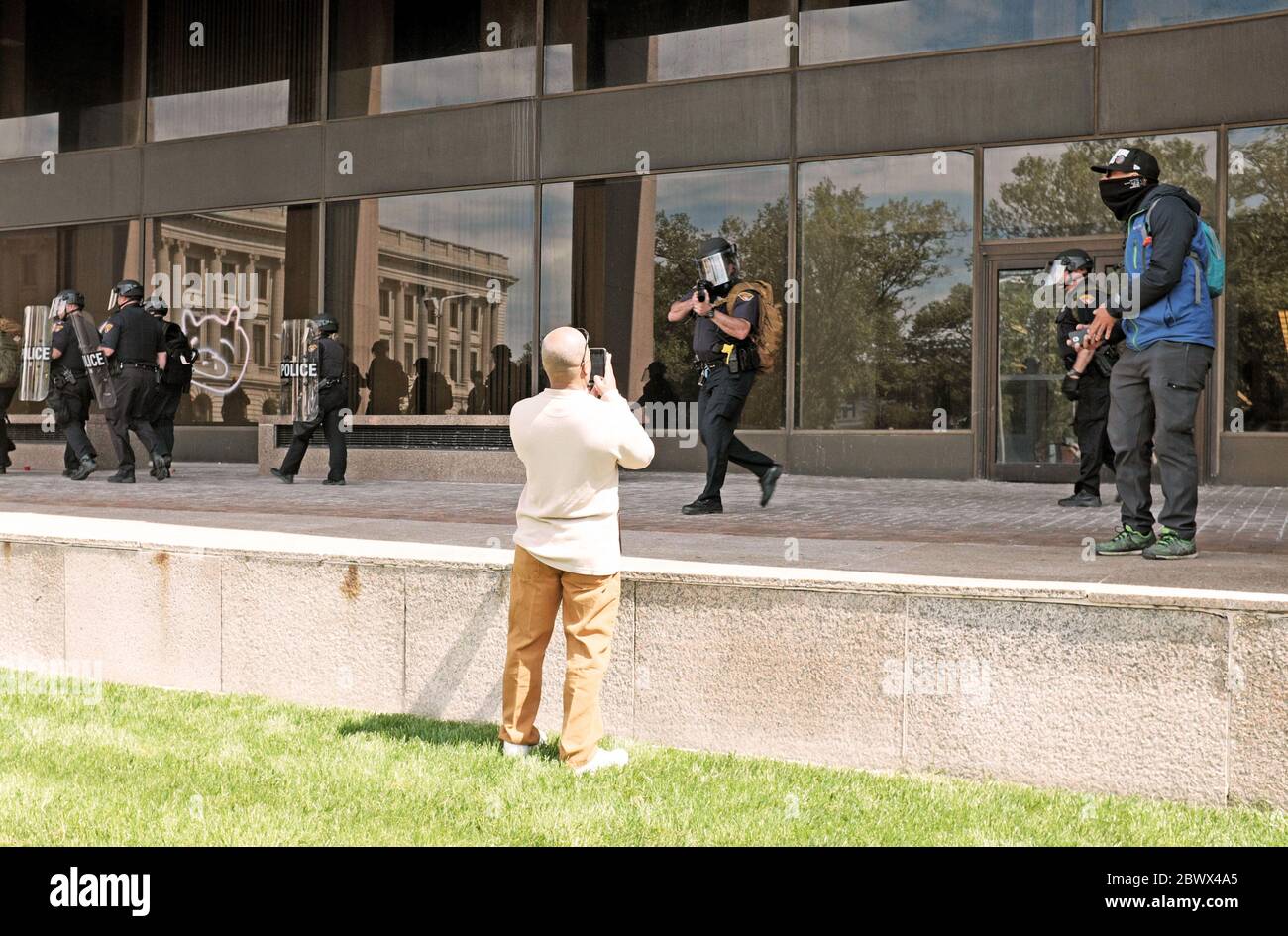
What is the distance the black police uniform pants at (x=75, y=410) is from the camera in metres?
14.7

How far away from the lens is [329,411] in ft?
47.0

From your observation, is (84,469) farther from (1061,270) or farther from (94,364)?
(1061,270)

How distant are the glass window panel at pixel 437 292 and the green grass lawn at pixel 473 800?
463 inches

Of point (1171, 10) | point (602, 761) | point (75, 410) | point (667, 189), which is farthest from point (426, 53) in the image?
point (602, 761)

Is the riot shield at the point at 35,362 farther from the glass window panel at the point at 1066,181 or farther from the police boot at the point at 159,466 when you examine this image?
the glass window panel at the point at 1066,181

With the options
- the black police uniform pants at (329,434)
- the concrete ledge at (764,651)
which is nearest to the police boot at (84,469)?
the black police uniform pants at (329,434)

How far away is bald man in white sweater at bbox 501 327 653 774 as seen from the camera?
511 centimetres

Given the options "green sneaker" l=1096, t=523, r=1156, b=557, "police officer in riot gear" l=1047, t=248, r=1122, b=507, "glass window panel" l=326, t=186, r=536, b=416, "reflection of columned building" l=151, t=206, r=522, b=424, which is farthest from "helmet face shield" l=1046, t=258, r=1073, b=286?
"reflection of columned building" l=151, t=206, r=522, b=424

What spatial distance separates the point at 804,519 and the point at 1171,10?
8.17 metres
